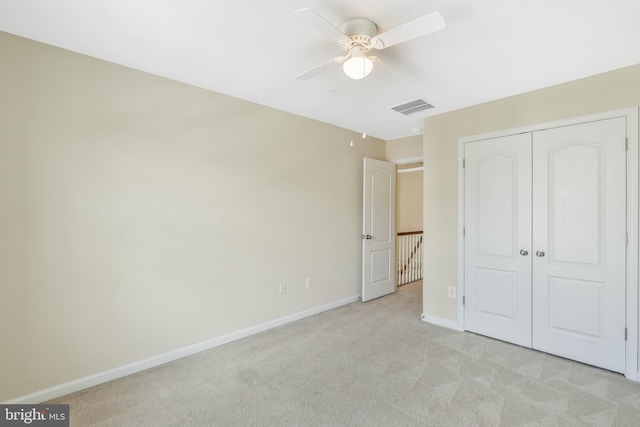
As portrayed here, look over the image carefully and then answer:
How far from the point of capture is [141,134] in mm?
2477

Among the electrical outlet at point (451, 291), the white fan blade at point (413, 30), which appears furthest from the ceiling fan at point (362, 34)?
the electrical outlet at point (451, 291)

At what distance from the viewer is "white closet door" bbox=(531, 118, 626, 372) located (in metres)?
2.44

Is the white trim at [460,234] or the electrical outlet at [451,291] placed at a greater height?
the white trim at [460,234]

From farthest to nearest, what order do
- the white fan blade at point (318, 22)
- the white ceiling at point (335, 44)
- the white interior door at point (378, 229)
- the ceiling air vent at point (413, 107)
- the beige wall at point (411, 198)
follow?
the beige wall at point (411, 198)
the white interior door at point (378, 229)
the ceiling air vent at point (413, 107)
the white ceiling at point (335, 44)
the white fan blade at point (318, 22)

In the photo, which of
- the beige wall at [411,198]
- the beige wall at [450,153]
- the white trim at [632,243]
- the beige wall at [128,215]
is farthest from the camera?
the beige wall at [411,198]

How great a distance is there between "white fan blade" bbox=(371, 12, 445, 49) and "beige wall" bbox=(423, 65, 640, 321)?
1983mm

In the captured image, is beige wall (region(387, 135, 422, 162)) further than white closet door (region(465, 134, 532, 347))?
Yes

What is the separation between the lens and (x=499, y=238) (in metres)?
3.07

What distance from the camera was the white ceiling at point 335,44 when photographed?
171cm

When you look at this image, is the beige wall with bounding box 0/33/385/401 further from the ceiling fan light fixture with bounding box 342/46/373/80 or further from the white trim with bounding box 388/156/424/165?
the white trim with bounding box 388/156/424/165

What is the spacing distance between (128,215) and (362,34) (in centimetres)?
224

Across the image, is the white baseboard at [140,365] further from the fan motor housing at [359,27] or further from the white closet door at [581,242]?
the fan motor housing at [359,27]

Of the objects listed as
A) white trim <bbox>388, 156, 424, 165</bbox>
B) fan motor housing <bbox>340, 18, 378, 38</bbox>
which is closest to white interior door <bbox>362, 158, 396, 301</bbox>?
white trim <bbox>388, 156, 424, 165</bbox>

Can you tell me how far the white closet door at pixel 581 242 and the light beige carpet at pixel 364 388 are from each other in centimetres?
25
